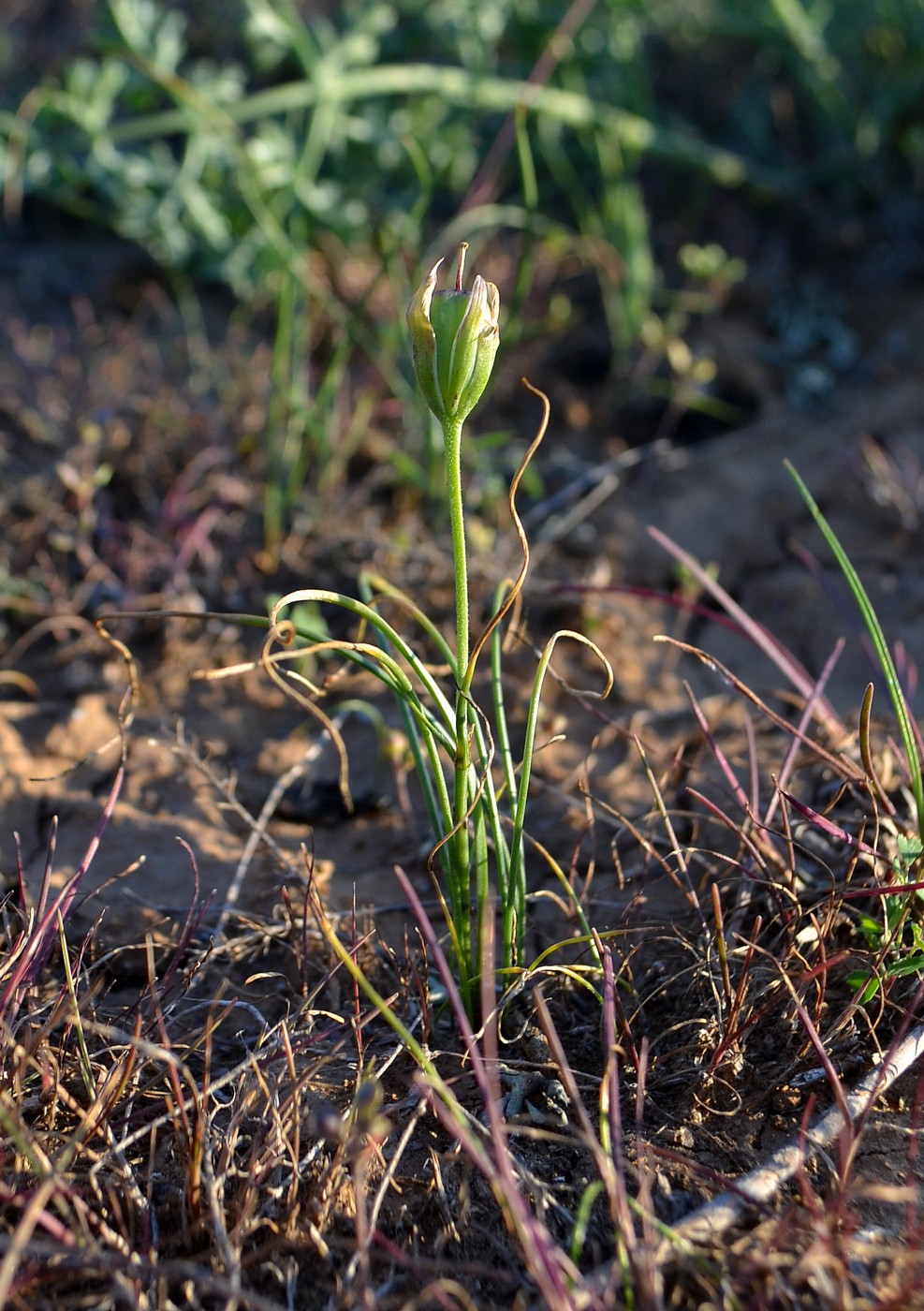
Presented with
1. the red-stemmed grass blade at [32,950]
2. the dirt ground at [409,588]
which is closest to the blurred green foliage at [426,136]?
the dirt ground at [409,588]

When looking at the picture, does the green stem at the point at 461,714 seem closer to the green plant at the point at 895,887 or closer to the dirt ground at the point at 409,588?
the dirt ground at the point at 409,588

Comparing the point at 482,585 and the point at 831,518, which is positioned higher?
the point at 831,518

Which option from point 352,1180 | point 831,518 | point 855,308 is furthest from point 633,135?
point 352,1180

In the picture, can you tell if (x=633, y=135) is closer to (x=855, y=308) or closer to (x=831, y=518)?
(x=855, y=308)

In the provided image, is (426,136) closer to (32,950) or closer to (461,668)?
(461,668)

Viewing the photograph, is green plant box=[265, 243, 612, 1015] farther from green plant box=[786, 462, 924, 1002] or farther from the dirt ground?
green plant box=[786, 462, 924, 1002]

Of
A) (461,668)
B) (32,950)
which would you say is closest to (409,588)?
(461,668)

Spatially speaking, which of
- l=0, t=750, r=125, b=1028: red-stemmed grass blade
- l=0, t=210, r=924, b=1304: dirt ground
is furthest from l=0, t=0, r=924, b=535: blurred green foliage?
l=0, t=750, r=125, b=1028: red-stemmed grass blade
